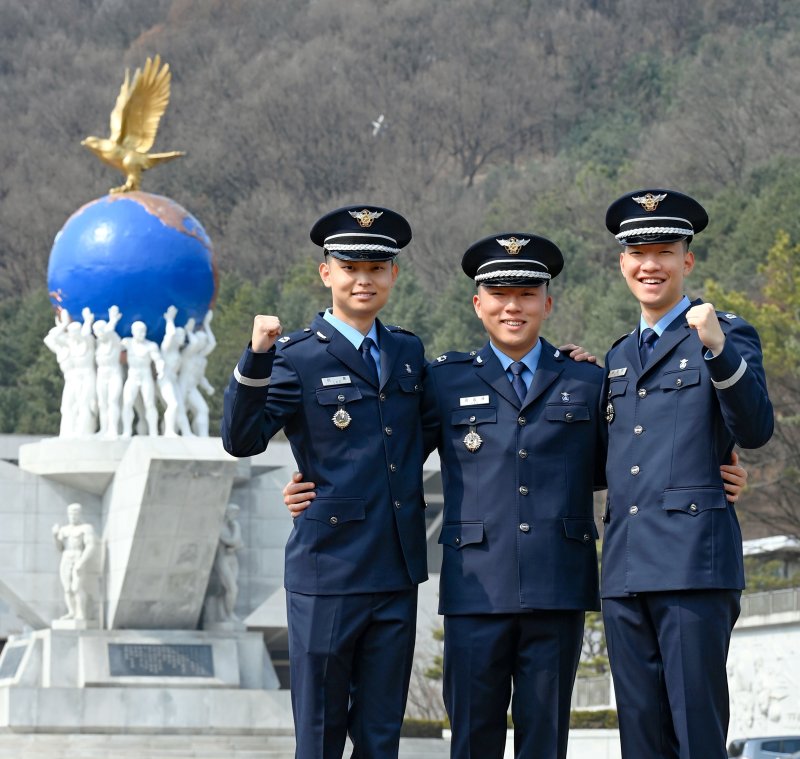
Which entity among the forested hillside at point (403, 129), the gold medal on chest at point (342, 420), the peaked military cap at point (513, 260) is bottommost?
the gold medal on chest at point (342, 420)

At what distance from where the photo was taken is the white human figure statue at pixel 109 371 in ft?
69.3

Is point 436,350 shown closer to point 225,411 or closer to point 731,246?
point 731,246

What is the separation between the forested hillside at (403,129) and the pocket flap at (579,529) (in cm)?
3471

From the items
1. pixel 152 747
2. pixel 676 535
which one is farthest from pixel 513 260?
pixel 152 747

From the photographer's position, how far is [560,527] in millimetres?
5488

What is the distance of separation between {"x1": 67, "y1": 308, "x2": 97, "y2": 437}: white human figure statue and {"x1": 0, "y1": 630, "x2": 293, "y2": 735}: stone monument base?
2732 mm

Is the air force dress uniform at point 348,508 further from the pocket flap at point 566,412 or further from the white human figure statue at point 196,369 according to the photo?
the white human figure statue at point 196,369

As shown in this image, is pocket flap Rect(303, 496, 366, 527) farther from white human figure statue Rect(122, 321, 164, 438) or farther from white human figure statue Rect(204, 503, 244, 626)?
white human figure statue Rect(204, 503, 244, 626)

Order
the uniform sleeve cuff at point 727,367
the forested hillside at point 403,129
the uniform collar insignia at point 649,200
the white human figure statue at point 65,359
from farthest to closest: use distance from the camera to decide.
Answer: the forested hillside at point 403,129 → the white human figure statue at point 65,359 → the uniform collar insignia at point 649,200 → the uniform sleeve cuff at point 727,367

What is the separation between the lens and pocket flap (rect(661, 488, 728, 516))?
518 cm

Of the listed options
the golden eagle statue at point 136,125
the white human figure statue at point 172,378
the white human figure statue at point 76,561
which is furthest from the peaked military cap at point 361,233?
the golden eagle statue at point 136,125

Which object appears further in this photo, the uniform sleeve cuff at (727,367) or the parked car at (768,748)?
the parked car at (768,748)

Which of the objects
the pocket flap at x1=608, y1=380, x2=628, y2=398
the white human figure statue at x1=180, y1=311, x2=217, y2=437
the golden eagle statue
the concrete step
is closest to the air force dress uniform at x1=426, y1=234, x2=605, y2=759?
the pocket flap at x1=608, y1=380, x2=628, y2=398

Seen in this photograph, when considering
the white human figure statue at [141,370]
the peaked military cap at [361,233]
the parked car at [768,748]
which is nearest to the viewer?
the peaked military cap at [361,233]
